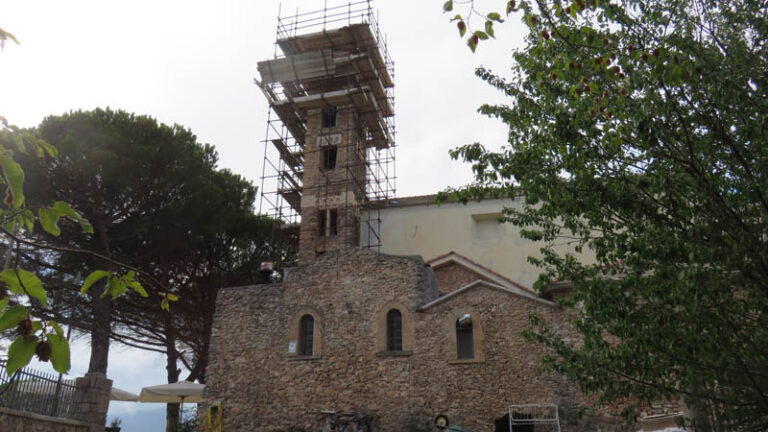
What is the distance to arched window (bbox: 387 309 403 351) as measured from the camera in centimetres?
1689

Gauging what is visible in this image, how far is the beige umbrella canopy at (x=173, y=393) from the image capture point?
681 inches

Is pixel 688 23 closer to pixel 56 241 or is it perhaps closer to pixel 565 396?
pixel 565 396

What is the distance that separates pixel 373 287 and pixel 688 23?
12.2 metres

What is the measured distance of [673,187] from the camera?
265 inches

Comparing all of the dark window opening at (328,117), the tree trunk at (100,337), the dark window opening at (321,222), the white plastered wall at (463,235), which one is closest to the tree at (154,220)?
the tree trunk at (100,337)

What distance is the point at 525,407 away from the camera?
48.0 ft

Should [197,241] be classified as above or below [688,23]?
above

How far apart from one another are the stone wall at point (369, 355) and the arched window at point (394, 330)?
280 mm

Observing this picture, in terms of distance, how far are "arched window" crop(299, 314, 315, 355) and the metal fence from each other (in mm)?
6165

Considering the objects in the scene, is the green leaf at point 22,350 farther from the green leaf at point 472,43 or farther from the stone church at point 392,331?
the stone church at point 392,331

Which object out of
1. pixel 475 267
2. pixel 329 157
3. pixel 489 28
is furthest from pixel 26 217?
pixel 329 157

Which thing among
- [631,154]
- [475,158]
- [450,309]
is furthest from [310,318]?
[631,154]

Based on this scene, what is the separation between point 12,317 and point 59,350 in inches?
7.1

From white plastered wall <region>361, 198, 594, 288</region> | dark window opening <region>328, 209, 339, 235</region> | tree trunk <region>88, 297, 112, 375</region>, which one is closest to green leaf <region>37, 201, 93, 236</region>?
tree trunk <region>88, 297, 112, 375</region>
